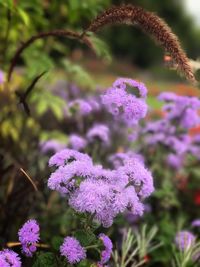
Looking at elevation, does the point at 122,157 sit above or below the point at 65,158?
below

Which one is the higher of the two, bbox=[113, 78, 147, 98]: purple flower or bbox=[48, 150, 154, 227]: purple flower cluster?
bbox=[113, 78, 147, 98]: purple flower

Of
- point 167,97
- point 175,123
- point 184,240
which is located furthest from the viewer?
point 175,123

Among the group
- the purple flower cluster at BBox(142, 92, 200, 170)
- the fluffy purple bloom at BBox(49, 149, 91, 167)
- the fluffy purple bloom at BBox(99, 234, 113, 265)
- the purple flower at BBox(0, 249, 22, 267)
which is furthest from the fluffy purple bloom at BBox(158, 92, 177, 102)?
the purple flower at BBox(0, 249, 22, 267)

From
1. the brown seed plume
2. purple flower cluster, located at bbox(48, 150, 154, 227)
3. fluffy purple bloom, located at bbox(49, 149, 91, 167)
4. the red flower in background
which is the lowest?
the red flower in background

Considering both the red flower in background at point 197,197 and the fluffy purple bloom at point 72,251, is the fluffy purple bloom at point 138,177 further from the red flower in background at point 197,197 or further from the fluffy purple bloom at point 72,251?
the red flower in background at point 197,197

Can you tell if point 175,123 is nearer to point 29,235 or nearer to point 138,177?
point 138,177

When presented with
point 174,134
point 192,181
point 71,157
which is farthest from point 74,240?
point 192,181

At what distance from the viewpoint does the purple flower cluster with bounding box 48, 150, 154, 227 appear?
64.3 inches

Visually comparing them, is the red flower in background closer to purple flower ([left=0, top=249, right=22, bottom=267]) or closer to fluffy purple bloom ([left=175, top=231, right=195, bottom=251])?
fluffy purple bloom ([left=175, top=231, right=195, bottom=251])

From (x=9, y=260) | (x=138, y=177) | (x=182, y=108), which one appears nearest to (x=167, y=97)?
(x=182, y=108)

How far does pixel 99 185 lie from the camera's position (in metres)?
1.67

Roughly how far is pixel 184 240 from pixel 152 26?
4.20 feet

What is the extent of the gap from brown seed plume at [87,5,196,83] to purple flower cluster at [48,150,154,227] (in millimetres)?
417

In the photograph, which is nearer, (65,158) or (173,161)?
(65,158)
